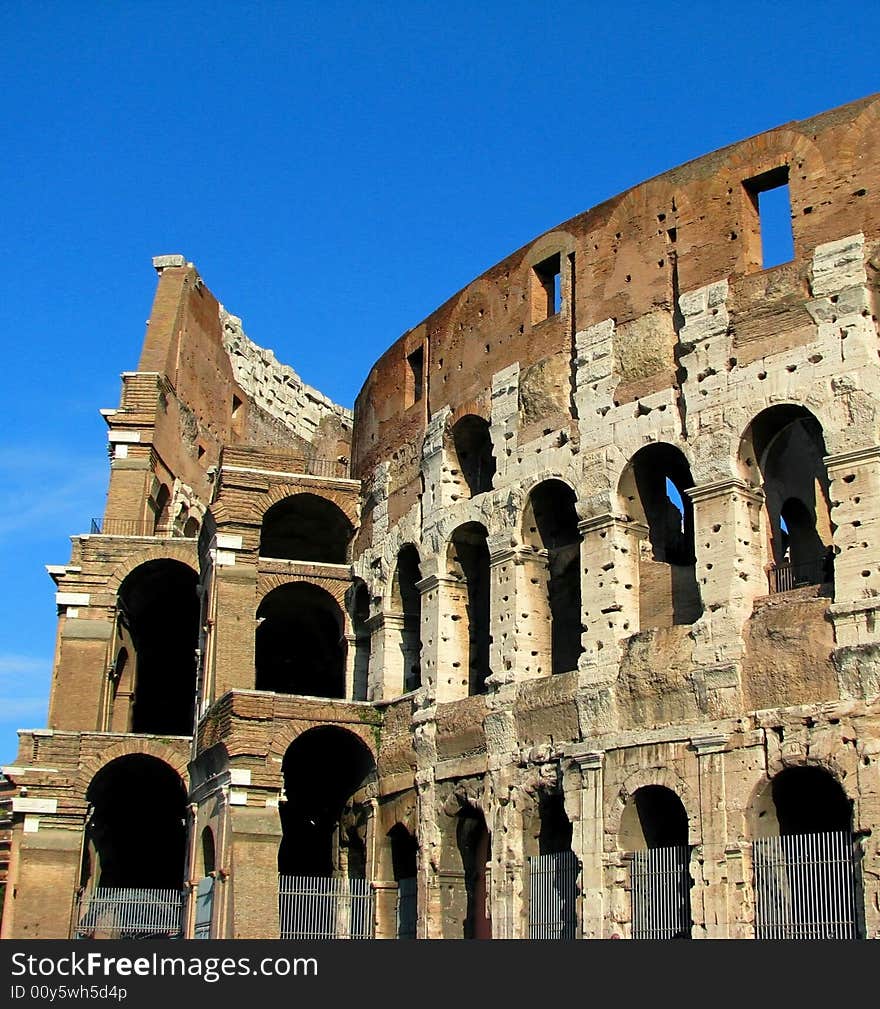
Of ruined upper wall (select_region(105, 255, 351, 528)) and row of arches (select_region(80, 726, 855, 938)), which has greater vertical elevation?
ruined upper wall (select_region(105, 255, 351, 528))

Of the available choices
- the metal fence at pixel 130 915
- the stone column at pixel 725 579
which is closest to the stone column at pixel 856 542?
the stone column at pixel 725 579

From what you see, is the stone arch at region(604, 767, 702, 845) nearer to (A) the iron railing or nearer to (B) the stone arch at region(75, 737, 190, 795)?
(A) the iron railing

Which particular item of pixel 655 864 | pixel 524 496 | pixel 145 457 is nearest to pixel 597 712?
pixel 655 864

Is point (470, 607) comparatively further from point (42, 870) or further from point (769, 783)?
point (42, 870)

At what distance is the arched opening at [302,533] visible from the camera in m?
26.6

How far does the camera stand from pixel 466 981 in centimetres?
1109

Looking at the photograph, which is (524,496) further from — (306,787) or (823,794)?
(306,787)

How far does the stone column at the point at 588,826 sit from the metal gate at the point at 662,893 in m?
0.42

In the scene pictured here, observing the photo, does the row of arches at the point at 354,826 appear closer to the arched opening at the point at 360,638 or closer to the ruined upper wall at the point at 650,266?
the arched opening at the point at 360,638

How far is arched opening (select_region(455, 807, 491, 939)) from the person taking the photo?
1984 cm

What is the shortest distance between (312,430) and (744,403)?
2135cm

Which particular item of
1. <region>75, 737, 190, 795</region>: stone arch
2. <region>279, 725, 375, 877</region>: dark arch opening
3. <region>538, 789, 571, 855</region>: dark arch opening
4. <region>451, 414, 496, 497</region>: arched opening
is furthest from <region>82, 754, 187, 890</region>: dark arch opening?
<region>538, 789, 571, 855</region>: dark arch opening

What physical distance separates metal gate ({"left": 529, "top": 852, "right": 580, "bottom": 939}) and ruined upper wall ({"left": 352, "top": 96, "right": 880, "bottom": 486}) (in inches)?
216

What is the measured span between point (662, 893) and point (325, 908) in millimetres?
5793
